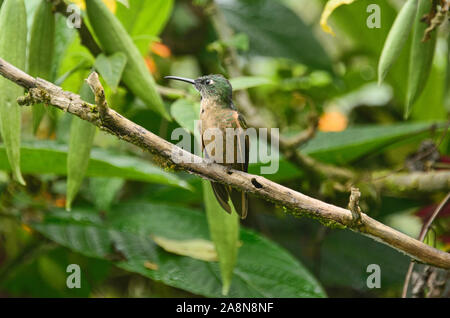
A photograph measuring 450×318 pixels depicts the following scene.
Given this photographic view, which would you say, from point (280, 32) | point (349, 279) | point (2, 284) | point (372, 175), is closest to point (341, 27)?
point (280, 32)

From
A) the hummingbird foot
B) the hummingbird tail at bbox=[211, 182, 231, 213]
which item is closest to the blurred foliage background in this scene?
the hummingbird tail at bbox=[211, 182, 231, 213]

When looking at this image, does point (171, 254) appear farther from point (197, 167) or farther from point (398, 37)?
point (398, 37)

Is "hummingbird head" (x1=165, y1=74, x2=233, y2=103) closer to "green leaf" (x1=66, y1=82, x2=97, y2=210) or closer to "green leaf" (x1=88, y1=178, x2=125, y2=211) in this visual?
"green leaf" (x1=66, y1=82, x2=97, y2=210)

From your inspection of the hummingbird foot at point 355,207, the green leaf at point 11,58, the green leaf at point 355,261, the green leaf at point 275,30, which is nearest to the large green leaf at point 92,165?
the green leaf at point 11,58

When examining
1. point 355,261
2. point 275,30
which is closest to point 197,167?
point 355,261

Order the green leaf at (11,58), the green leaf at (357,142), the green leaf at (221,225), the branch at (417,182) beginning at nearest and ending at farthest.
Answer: the green leaf at (11,58) → the green leaf at (221,225) → the branch at (417,182) → the green leaf at (357,142)

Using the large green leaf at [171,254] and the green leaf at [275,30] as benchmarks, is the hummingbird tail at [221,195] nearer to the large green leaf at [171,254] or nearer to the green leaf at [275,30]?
the large green leaf at [171,254]

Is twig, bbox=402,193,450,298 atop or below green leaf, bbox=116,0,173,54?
below
